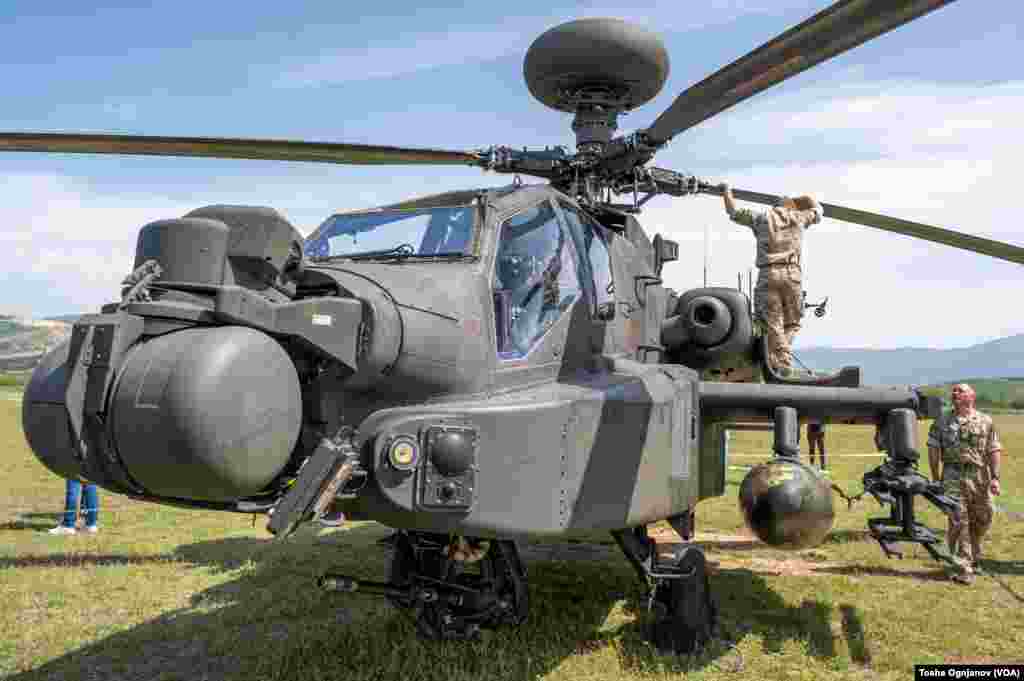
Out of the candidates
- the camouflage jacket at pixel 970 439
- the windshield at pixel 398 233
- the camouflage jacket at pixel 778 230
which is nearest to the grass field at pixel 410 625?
the camouflage jacket at pixel 970 439

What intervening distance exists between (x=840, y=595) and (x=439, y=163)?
5.18 metres

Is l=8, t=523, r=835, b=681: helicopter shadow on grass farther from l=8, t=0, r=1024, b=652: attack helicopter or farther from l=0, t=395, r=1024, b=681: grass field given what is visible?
l=8, t=0, r=1024, b=652: attack helicopter

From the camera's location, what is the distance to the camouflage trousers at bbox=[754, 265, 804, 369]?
6.80m

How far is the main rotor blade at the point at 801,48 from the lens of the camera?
291 centimetres

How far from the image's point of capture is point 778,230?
6770mm

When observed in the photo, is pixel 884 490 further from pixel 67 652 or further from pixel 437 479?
pixel 67 652

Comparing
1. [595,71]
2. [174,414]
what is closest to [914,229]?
[595,71]

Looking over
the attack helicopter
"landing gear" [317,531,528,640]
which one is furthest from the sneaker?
"landing gear" [317,531,528,640]

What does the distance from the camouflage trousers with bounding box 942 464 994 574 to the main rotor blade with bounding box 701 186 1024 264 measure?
3017mm

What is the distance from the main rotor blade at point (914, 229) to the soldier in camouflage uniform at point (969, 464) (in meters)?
2.50

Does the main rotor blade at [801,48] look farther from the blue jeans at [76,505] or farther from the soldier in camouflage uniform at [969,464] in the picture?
the blue jeans at [76,505]

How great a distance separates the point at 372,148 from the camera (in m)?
6.00

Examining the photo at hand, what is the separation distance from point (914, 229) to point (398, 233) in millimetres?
4235

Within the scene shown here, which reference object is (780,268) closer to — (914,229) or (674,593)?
(914,229)
